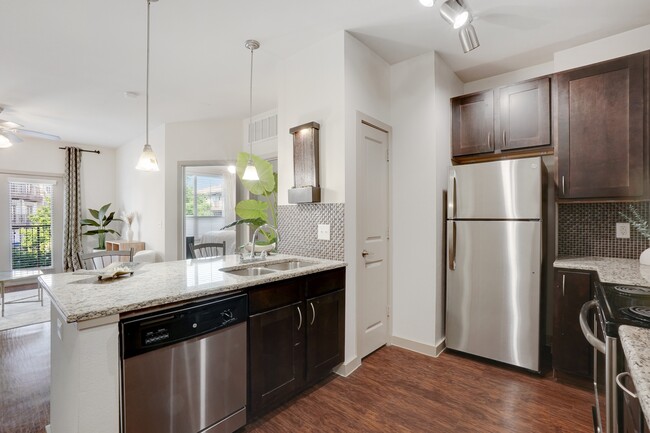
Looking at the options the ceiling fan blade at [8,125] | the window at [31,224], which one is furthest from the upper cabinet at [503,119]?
the window at [31,224]

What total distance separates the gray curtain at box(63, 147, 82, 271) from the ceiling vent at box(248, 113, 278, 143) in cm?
437

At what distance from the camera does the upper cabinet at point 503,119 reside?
271 centimetres

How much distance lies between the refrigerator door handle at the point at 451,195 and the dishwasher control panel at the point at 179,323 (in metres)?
2.06

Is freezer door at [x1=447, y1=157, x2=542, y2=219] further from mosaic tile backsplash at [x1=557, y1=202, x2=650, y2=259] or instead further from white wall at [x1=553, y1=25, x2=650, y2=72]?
white wall at [x1=553, y1=25, x2=650, y2=72]

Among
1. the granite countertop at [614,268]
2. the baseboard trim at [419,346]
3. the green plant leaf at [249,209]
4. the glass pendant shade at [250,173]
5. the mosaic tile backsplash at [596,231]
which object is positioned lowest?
the baseboard trim at [419,346]

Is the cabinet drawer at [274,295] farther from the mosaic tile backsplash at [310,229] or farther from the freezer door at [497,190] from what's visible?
the freezer door at [497,190]

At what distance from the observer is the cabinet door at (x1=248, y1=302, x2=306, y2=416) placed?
188cm

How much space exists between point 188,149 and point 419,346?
4.53 metres

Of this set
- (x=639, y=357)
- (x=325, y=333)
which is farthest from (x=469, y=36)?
(x=325, y=333)

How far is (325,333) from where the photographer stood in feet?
7.75

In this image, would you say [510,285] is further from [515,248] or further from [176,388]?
[176,388]

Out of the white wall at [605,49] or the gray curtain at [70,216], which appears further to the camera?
the gray curtain at [70,216]

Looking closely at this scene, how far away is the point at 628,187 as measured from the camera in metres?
2.33

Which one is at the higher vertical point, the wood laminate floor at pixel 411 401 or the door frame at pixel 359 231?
the door frame at pixel 359 231
